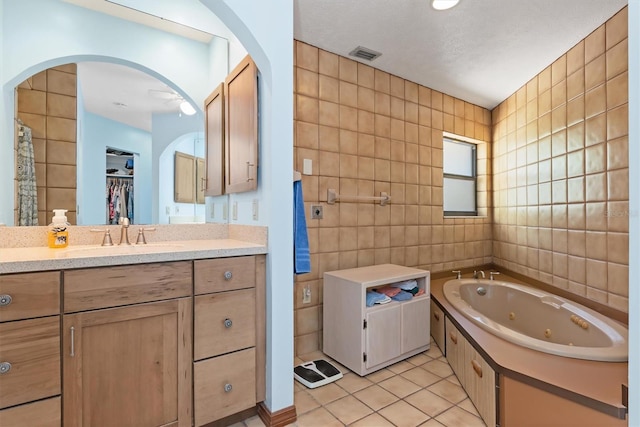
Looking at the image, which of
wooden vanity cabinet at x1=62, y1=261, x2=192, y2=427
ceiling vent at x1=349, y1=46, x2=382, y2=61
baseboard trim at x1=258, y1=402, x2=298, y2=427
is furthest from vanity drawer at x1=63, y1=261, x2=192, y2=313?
ceiling vent at x1=349, y1=46, x2=382, y2=61

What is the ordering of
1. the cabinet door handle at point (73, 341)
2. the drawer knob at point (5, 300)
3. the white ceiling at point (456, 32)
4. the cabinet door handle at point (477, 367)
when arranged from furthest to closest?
the white ceiling at point (456, 32) < the cabinet door handle at point (477, 367) < the cabinet door handle at point (73, 341) < the drawer knob at point (5, 300)

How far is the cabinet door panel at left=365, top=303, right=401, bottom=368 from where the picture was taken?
1982mm

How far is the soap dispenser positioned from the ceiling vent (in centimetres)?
215

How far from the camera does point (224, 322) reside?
1446 millimetres

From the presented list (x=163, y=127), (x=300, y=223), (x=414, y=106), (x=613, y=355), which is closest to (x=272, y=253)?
(x=300, y=223)

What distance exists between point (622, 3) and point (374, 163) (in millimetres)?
1770

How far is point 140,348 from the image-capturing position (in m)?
1.28

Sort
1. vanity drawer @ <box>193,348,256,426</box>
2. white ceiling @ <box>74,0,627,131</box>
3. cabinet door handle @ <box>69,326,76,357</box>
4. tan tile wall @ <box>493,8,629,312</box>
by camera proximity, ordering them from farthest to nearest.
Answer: tan tile wall @ <box>493,8,629,312</box> < white ceiling @ <box>74,0,627,131</box> < vanity drawer @ <box>193,348,256,426</box> < cabinet door handle @ <box>69,326,76,357</box>

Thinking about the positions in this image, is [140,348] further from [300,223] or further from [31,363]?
[300,223]

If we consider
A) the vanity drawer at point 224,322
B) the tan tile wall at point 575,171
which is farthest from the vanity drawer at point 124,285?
the tan tile wall at point 575,171

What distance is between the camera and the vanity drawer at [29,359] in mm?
1045

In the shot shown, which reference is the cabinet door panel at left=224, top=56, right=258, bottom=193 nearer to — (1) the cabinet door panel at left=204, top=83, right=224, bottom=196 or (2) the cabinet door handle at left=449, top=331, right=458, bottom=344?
(1) the cabinet door panel at left=204, top=83, right=224, bottom=196

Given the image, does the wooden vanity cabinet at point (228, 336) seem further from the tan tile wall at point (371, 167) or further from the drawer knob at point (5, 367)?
the tan tile wall at point (371, 167)

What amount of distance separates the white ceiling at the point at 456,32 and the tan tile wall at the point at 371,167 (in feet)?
0.72
